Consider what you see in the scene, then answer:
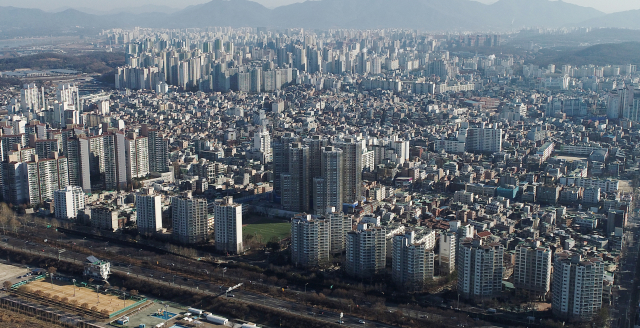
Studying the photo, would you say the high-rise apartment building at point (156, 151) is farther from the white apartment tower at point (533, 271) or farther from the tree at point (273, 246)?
the white apartment tower at point (533, 271)

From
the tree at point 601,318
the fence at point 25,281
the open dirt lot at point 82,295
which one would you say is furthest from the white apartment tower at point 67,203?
the tree at point 601,318

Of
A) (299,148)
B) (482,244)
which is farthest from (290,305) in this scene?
(299,148)

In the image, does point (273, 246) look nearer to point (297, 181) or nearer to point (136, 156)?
point (297, 181)

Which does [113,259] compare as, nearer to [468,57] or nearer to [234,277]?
[234,277]

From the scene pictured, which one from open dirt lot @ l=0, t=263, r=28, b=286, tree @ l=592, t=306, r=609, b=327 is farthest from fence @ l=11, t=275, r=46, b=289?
tree @ l=592, t=306, r=609, b=327

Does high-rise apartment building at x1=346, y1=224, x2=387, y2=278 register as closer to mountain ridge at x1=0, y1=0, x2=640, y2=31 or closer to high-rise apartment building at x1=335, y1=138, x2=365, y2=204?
high-rise apartment building at x1=335, y1=138, x2=365, y2=204
